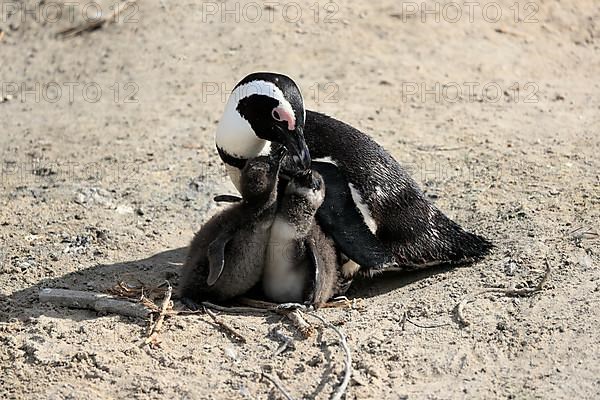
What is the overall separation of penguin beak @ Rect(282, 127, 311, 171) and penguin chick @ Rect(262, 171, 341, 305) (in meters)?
0.08

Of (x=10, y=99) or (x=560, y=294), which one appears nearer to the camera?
(x=560, y=294)

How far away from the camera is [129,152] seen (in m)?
7.33

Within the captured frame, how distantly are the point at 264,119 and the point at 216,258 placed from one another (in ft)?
2.44

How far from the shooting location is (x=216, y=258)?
4.80m

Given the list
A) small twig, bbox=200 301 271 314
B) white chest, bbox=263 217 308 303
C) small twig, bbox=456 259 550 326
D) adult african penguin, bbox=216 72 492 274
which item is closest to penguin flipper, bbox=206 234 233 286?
small twig, bbox=200 301 271 314

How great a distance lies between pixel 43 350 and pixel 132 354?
41 centimetres

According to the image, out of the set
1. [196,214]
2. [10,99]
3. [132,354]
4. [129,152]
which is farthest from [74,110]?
[132,354]

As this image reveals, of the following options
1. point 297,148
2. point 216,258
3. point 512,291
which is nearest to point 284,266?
point 216,258

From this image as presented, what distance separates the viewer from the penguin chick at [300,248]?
491cm

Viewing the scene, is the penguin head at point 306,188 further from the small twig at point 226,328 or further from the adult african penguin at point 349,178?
the small twig at point 226,328

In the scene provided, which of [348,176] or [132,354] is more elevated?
[348,176]

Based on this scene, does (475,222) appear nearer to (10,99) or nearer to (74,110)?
(74,110)

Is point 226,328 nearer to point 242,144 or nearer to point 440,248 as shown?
point 242,144

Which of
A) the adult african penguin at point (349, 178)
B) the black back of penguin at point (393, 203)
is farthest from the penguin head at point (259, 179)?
the black back of penguin at point (393, 203)
